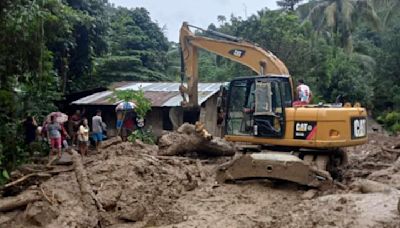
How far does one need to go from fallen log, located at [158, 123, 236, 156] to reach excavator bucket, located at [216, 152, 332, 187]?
8.53 ft

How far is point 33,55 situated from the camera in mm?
11031

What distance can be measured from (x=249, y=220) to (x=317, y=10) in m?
28.1

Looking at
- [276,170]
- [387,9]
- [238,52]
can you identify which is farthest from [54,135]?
[387,9]

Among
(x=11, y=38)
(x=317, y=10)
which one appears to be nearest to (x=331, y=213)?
(x=11, y=38)

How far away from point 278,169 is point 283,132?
1.29 meters

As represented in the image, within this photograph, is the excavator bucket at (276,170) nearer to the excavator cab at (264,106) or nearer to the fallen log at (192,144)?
the excavator cab at (264,106)

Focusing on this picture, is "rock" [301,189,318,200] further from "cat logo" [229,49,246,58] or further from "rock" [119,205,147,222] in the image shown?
"cat logo" [229,49,246,58]

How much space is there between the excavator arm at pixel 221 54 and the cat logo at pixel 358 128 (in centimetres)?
213

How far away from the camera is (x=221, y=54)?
44.6 feet

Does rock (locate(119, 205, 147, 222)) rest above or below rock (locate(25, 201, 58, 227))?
below

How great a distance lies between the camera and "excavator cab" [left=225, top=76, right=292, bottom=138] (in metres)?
10.7

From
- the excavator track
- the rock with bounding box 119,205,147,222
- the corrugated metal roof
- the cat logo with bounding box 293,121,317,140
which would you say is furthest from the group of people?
the cat logo with bounding box 293,121,317,140

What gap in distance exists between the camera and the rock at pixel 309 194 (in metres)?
9.02

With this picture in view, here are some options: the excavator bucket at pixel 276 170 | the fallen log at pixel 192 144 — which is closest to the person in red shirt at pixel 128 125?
the fallen log at pixel 192 144
